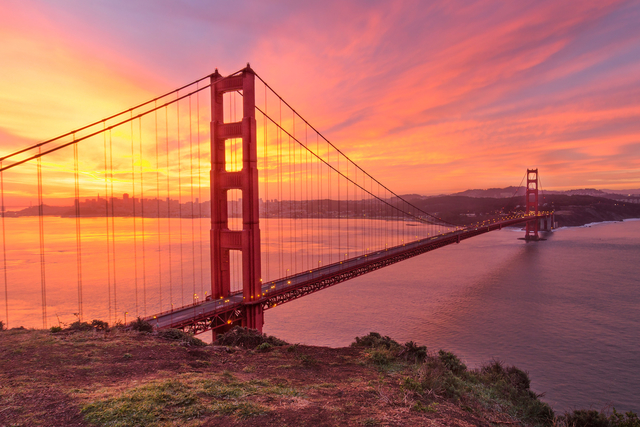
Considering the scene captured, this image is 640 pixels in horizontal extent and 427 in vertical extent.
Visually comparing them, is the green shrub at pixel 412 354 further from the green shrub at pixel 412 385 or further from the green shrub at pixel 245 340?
the green shrub at pixel 245 340

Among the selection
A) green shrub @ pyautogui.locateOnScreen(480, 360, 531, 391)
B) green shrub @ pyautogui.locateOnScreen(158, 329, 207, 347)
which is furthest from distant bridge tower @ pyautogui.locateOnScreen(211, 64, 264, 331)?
green shrub @ pyautogui.locateOnScreen(480, 360, 531, 391)

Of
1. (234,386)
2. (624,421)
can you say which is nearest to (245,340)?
(234,386)

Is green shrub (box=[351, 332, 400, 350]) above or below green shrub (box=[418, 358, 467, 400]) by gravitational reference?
below

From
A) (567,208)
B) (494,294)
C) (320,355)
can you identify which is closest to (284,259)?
(494,294)

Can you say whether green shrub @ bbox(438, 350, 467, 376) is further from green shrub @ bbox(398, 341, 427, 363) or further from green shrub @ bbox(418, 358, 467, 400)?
green shrub @ bbox(418, 358, 467, 400)

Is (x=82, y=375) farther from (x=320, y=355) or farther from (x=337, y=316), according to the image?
(x=337, y=316)

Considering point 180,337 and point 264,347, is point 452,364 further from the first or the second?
point 180,337

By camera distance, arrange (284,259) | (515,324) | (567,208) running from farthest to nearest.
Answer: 1. (567,208)
2. (284,259)
3. (515,324)
